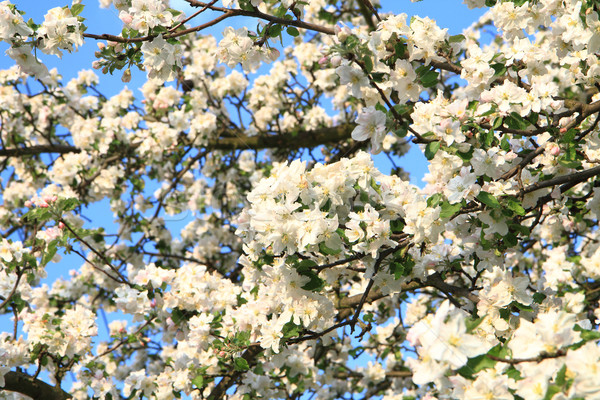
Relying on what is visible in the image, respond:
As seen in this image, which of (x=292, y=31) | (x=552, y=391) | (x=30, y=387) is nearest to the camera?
(x=552, y=391)

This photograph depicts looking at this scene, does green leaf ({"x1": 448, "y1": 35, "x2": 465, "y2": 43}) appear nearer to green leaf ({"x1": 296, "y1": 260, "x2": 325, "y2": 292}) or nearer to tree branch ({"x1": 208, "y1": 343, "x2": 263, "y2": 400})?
green leaf ({"x1": 296, "y1": 260, "x2": 325, "y2": 292})

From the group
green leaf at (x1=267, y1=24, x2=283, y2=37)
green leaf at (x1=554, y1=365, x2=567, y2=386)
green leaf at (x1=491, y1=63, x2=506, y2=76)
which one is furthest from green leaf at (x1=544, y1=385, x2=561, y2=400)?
green leaf at (x1=267, y1=24, x2=283, y2=37)

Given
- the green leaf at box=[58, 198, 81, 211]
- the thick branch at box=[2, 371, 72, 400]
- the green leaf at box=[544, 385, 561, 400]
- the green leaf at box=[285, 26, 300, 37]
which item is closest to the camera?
the green leaf at box=[544, 385, 561, 400]

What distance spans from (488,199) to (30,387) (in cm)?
275

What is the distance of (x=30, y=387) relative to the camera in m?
3.27

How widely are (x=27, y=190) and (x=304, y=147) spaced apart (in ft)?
10.1

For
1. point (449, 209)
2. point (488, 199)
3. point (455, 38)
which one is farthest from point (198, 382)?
point (455, 38)

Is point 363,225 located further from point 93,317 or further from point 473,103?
point 93,317

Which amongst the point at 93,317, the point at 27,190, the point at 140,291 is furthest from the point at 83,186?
the point at 140,291

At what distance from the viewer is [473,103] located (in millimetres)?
2572

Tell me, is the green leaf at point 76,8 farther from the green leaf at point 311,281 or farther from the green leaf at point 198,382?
the green leaf at point 198,382

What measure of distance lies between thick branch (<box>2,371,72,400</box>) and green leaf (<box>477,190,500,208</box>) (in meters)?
2.67

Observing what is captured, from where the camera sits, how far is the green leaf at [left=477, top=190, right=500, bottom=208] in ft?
7.47

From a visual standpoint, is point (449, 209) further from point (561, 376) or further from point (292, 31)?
point (292, 31)
